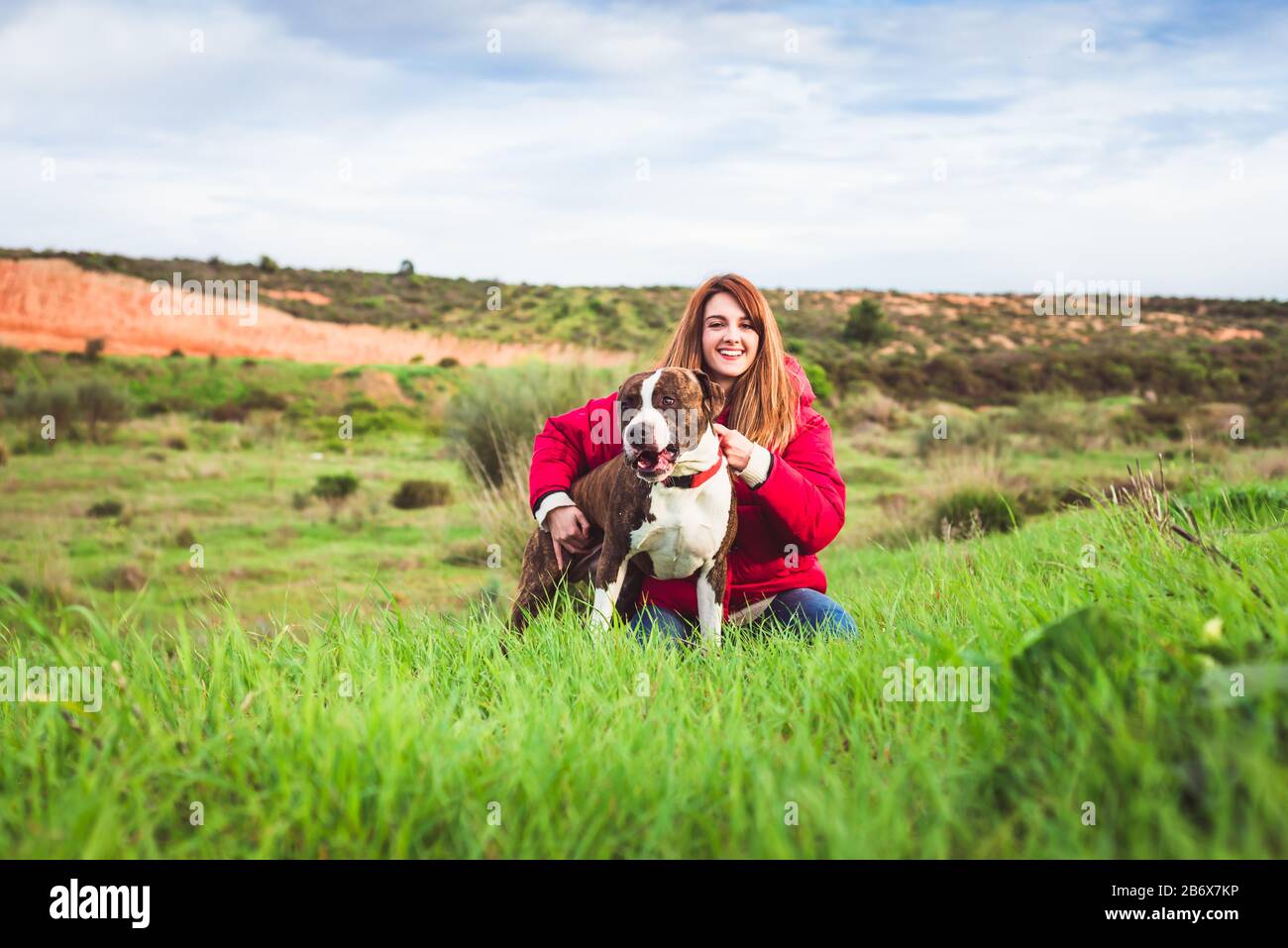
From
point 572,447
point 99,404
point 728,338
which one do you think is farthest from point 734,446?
point 99,404

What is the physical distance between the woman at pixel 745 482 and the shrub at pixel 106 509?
1144 centimetres

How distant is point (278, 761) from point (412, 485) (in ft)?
40.6

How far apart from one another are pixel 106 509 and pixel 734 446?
12728mm

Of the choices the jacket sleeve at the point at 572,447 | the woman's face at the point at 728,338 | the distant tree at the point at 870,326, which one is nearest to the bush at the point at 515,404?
the jacket sleeve at the point at 572,447

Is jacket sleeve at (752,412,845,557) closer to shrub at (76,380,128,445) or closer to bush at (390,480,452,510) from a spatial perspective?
bush at (390,480,452,510)

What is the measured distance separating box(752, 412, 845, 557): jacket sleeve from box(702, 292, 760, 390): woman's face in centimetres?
47

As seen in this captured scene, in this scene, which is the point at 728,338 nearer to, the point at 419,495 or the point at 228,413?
the point at 419,495

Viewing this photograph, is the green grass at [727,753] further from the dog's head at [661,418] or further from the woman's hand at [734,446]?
the woman's hand at [734,446]

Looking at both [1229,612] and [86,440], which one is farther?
[86,440]

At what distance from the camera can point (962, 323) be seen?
48.6 metres

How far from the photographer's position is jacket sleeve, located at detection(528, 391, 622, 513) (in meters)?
4.42
